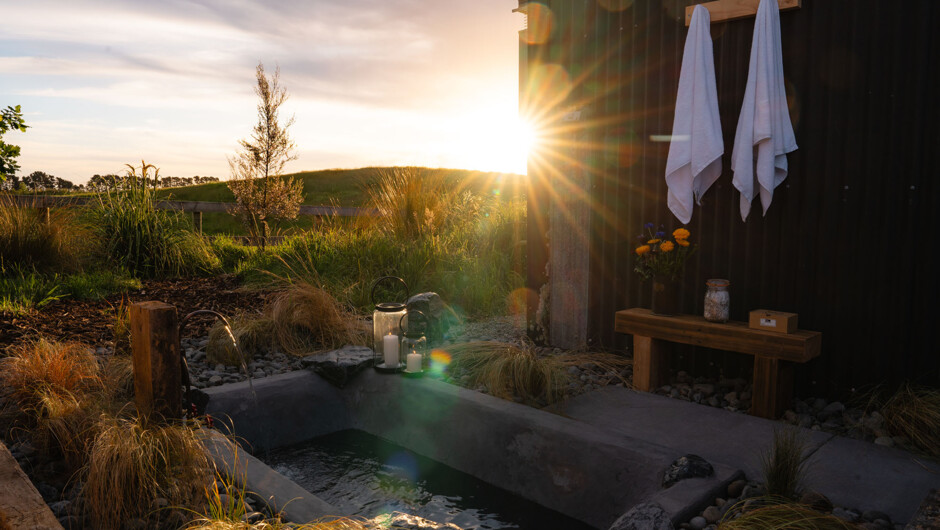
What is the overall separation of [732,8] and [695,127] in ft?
2.52

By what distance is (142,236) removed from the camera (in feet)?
24.1

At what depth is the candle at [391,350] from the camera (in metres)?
3.78

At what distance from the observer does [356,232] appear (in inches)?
295

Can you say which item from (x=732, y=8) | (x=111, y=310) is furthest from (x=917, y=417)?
(x=111, y=310)

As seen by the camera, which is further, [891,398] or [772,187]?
[772,187]

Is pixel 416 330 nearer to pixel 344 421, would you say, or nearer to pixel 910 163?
pixel 344 421

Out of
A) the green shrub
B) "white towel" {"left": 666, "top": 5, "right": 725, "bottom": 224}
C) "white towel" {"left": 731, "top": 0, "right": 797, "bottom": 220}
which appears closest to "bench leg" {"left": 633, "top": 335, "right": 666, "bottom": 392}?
"white towel" {"left": 666, "top": 5, "right": 725, "bottom": 224}

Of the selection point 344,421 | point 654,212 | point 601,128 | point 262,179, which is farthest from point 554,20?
point 262,179

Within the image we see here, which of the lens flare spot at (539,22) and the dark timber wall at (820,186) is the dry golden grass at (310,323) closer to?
the dark timber wall at (820,186)

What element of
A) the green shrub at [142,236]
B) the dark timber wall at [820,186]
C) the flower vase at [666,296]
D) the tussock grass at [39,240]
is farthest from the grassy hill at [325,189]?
the flower vase at [666,296]

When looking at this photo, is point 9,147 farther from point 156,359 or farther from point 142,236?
point 156,359

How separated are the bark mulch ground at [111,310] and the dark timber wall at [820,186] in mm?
3116

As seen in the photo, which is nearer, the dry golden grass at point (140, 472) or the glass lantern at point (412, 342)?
the dry golden grass at point (140, 472)

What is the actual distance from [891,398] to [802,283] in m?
0.75
